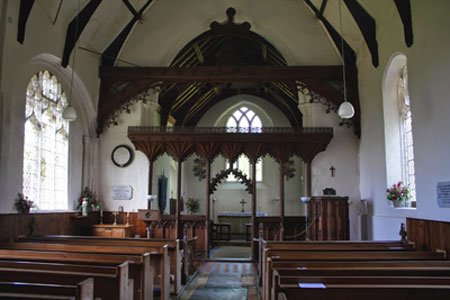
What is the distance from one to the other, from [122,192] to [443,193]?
7.35 m

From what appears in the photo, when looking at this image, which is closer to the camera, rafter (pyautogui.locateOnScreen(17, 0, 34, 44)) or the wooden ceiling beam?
rafter (pyautogui.locateOnScreen(17, 0, 34, 44))

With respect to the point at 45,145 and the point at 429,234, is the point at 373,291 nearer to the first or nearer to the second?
the point at 429,234

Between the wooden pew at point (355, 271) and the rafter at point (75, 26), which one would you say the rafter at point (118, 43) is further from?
the wooden pew at point (355, 271)

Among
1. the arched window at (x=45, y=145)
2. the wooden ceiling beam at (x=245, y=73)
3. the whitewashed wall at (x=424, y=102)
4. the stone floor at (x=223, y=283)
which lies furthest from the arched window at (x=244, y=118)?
the whitewashed wall at (x=424, y=102)

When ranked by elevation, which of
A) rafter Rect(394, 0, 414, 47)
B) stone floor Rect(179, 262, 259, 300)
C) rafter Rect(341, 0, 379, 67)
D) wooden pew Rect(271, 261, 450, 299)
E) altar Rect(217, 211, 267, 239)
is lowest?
stone floor Rect(179, 262, 259, 300)

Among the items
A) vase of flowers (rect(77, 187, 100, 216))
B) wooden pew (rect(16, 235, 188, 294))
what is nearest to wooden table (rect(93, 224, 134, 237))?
vase of flowers (rect(77, 187, 100, 216))

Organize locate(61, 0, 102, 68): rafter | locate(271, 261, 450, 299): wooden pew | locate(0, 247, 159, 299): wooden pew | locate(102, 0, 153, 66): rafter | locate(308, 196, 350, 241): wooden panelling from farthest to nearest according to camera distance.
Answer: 1. locate(102, 0, 153, 66): rafter
2. locate(308, 196, 350, 241): wooden panelling
3. locate(61, 0, 102, 68): rafter
4. locate(0, 247, 159, 299): wooden pew
5. locate(271, 261, 450, 299): wooden pew

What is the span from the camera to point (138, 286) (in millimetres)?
4688

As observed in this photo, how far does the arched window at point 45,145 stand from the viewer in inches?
318

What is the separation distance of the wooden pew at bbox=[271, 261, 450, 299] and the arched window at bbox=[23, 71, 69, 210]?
→ 5.83 metres

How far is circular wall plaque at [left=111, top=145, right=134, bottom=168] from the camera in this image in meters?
10.8

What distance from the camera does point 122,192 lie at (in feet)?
35.0

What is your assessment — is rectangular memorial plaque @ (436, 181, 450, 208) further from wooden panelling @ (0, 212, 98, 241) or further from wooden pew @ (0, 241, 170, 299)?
wooden panelling @ (0, 212, 98, 241)

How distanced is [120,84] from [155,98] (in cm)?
135
